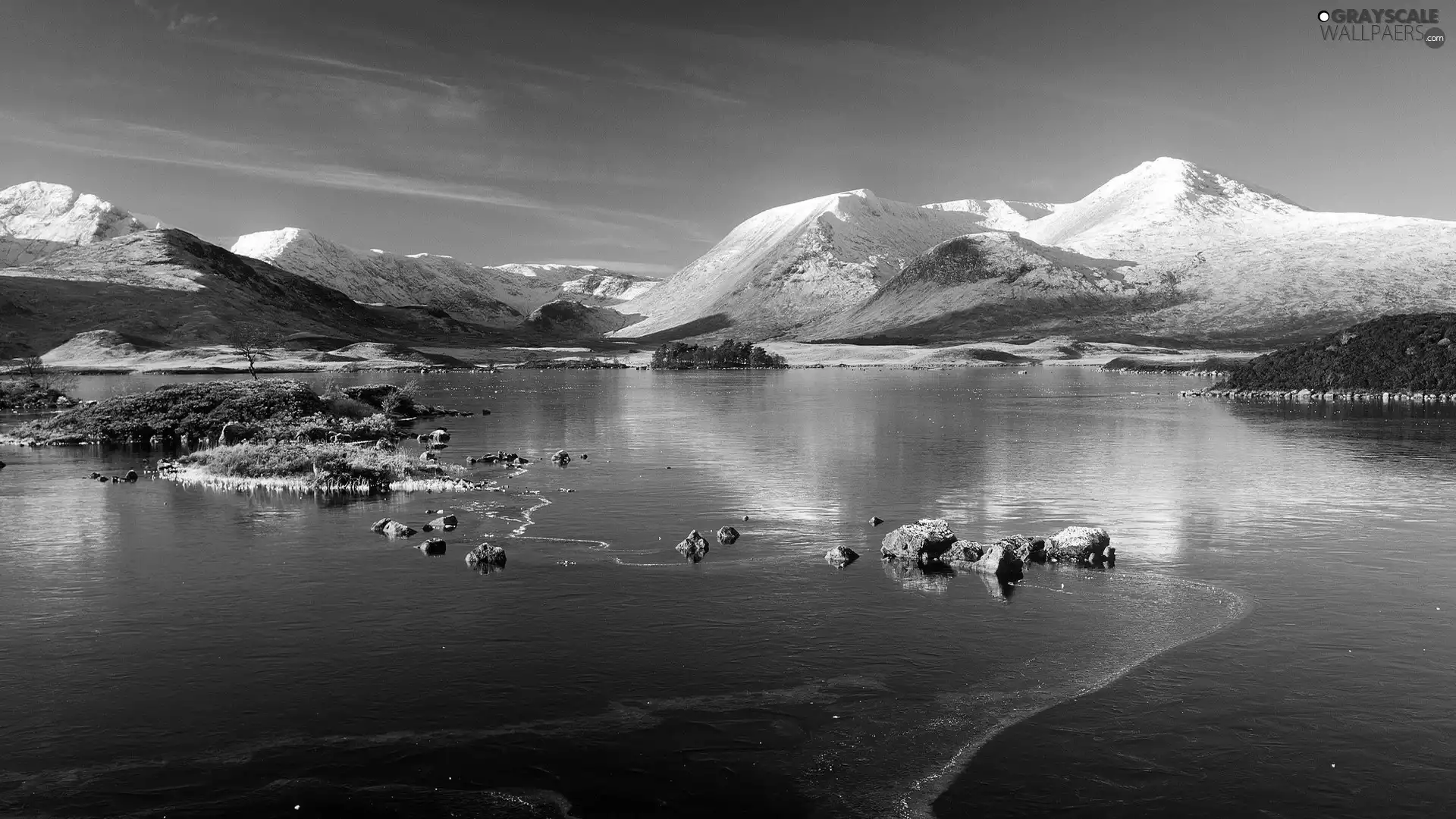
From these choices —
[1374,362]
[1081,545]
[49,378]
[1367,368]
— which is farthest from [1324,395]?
[49,378]

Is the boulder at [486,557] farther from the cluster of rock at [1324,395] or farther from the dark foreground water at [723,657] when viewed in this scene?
the cluster of rock at [1324,395]

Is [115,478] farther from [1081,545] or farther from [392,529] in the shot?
[1081,545]

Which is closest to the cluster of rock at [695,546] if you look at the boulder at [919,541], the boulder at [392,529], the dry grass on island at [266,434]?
the boulder at [919,541]

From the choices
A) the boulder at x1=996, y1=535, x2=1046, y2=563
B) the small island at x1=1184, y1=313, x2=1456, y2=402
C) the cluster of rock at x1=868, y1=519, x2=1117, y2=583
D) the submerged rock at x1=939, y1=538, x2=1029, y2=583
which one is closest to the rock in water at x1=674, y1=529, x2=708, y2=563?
the cluster of rock at x1=868, y1=519, x2=1117, y2=583

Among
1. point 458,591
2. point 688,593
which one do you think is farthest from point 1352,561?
point 458,591

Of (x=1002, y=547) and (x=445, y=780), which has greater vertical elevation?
(x=1002, y=547)

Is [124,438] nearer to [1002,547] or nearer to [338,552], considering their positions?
[338,552]
